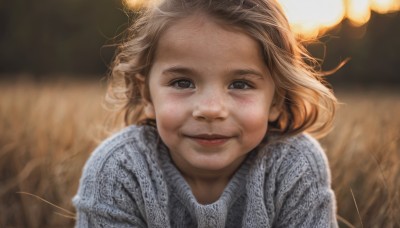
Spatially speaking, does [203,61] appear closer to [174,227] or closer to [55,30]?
[174,227]

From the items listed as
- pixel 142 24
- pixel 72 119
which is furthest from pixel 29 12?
pixel 142 24

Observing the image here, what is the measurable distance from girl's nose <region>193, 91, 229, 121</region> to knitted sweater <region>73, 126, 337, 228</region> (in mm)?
382

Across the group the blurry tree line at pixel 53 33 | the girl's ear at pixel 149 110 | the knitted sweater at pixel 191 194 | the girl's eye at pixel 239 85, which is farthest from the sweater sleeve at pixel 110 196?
the blurry tree line at pixel 53 33

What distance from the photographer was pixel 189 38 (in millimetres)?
1728

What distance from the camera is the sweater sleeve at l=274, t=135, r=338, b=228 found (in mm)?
A: 1882

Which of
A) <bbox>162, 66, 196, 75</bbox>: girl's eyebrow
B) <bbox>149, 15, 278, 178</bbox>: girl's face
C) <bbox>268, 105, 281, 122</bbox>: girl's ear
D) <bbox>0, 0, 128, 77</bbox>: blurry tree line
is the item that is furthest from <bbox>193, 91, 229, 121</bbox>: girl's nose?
<bbox>0, 0, 128, 77</bbox>: blurry tree line

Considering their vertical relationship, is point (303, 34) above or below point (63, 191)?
above

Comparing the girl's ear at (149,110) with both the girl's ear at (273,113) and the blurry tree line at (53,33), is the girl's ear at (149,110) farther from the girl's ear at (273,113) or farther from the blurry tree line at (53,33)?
the blurry tree line at (53,33)

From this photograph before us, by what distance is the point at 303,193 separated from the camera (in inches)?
75.2

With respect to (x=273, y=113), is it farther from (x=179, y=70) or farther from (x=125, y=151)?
(x=125, y=151)

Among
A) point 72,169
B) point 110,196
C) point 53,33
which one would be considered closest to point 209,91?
point 110,196

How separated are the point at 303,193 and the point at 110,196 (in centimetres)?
78

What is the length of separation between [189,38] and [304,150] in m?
0.72

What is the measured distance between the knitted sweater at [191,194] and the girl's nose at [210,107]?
1.25ft
